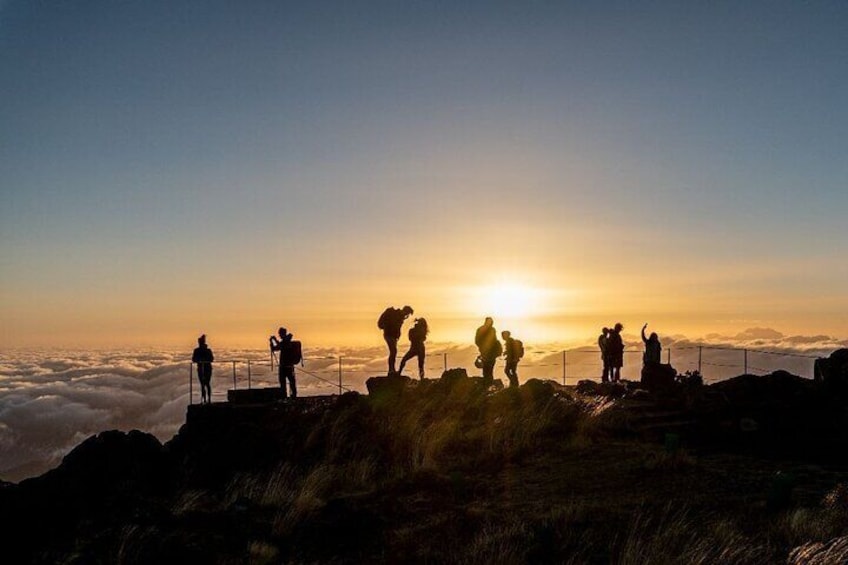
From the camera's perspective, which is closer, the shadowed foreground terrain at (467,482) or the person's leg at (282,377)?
the shadowed foreground terrain at (467,482)

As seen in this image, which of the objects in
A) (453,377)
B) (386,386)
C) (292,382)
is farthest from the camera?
(292,382)

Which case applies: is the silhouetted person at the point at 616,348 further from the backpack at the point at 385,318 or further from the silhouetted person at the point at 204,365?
the silhouetted person at the point at 204,365

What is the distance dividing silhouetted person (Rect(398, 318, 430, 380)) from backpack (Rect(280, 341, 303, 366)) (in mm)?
3000

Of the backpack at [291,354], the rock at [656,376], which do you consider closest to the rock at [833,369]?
the rock at [656,376]

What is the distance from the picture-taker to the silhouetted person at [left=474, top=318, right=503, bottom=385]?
68.8 feet

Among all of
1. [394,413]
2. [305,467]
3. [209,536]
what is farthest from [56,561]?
[394,413]

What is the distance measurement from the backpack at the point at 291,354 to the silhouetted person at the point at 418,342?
3.00 m

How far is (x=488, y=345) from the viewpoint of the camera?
21047 millimetres

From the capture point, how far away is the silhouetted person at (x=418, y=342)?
2023cm

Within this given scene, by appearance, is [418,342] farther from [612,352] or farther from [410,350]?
[612,352]

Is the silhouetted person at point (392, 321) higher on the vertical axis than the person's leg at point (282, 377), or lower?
higher

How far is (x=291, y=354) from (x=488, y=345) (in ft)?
19.1

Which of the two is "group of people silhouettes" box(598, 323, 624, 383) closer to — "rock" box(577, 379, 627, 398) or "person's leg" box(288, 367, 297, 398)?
"rock" box(577, 379, 627, 398)

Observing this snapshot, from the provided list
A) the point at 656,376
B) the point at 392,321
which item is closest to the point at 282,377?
the point at 392,321
